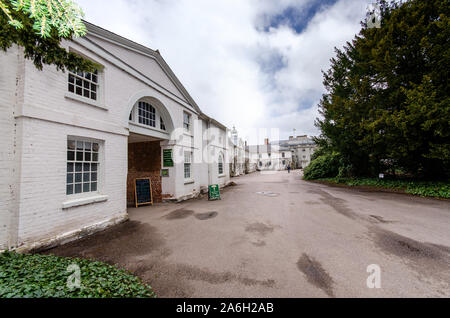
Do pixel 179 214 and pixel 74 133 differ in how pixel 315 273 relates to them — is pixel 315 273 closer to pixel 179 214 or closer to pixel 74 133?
pixel 179 214

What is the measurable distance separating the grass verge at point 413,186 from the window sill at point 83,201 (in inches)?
650

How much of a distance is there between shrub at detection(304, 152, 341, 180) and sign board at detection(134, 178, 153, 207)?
59.6 ft

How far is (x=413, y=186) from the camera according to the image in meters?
11.1

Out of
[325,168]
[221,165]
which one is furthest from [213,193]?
[325,168]

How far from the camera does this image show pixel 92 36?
5762 millimetres

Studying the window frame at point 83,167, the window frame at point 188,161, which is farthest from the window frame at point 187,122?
the window frame at point 83,167

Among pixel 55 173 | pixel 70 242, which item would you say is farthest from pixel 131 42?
pixel 70 242

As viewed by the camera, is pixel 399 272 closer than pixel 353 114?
Yes

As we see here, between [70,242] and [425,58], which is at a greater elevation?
[425,58]

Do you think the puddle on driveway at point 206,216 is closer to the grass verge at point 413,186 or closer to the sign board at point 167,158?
the sign board at point 167,158

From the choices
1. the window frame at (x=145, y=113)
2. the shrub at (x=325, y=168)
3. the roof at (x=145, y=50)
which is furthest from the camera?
the shrub at (x=325, y=168)

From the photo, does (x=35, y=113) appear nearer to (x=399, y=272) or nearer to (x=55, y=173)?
(x=55, y=173)

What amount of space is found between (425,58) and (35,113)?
61.6 feet

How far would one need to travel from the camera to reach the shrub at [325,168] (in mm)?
19219
